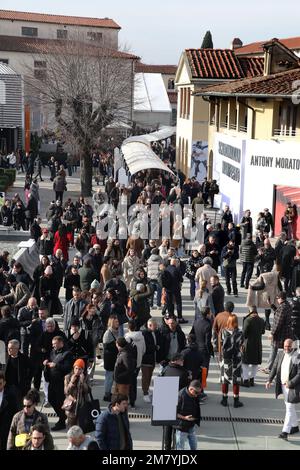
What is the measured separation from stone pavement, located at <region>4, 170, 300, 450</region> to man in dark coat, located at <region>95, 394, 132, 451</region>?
1.56 meters

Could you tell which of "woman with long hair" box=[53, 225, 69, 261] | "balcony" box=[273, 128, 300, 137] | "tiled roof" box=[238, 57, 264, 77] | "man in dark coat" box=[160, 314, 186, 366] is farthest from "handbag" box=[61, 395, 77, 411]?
"tiled roof" box=[238, 57, 264, 77]

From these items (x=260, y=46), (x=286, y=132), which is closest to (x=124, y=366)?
(x=286, y=132)

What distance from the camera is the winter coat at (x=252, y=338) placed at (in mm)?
11906

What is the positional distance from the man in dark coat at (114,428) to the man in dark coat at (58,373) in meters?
2.12

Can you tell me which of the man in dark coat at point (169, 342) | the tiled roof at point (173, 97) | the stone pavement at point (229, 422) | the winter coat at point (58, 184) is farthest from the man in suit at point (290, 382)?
the tiled roof at point (173, 97)

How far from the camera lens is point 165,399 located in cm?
896

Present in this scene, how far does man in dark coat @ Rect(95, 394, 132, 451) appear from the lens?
27.5ft

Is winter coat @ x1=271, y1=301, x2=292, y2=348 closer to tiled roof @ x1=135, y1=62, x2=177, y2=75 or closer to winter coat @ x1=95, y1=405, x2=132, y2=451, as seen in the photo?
winter coat @ x1=95, y1=405, x2=132, y2=451

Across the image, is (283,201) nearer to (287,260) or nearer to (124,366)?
(287,260)

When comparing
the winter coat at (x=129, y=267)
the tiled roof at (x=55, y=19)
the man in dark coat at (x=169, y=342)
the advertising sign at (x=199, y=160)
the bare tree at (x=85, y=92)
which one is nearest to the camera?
the man in dark coat at (x=169, y=342)

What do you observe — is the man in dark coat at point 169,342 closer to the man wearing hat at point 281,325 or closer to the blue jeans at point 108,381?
the blue jeans at point 108,381

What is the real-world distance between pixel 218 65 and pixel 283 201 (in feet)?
53.5
